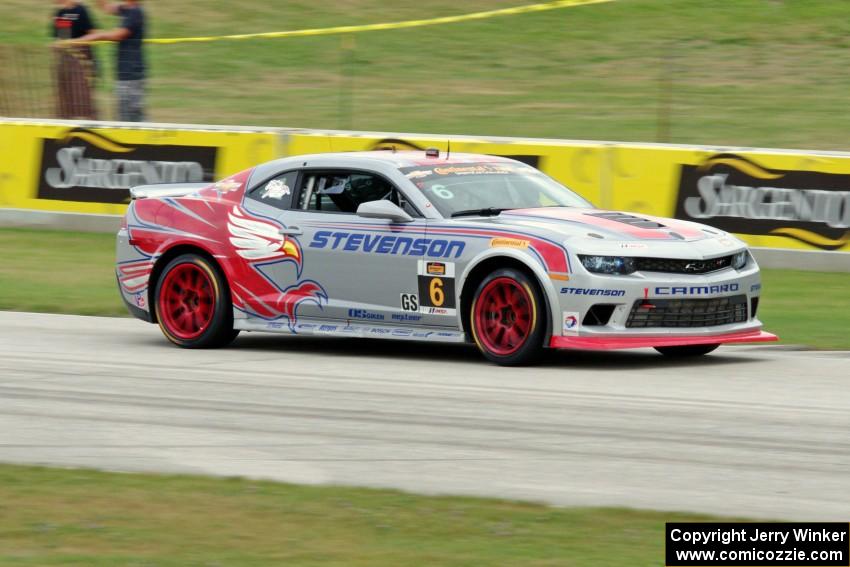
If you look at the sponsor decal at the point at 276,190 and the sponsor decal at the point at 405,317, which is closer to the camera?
the sponsor decal at the point at 405,317

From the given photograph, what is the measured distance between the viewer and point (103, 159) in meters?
19.9

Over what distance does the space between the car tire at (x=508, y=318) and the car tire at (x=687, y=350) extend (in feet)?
3.79

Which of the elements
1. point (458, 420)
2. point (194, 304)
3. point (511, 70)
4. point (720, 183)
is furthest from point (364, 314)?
point (511, 70)

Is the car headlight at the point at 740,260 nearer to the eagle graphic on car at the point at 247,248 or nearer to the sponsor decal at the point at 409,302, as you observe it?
the sponsor decal at the point at 409,302

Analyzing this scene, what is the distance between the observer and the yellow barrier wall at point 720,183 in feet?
51.6

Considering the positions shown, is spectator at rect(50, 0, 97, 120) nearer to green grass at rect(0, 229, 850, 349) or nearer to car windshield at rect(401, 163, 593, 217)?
green grass at rect(0, 229, 850, 349)

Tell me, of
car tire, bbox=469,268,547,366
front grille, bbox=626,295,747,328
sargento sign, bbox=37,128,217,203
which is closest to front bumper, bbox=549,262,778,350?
front grille, bbox=626,295,747,328

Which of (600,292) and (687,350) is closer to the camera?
(600,292)

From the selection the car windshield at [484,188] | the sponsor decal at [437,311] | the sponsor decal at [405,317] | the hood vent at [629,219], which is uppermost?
the car windshield at [484,188]

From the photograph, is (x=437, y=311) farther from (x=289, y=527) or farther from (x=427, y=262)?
(x=289, y=527)

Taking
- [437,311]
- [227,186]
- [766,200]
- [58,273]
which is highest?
[227,186]

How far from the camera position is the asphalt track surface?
7.35 meters

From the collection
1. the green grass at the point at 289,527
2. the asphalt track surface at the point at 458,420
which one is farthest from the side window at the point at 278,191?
the green grass at the point at 289,527

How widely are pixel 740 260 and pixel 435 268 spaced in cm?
199
